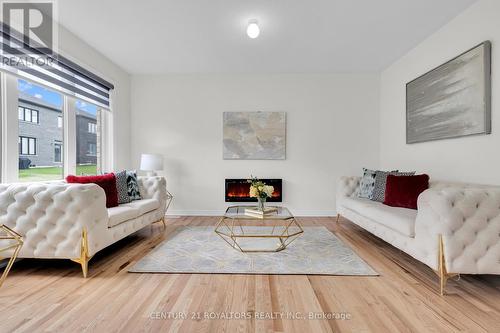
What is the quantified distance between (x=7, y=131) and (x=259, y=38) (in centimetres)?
308

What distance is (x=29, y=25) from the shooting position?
2.95 metres

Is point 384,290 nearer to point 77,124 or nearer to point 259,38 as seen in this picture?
point 259,38

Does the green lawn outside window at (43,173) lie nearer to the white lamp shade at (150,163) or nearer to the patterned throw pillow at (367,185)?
the white lamp shade at (150,163)

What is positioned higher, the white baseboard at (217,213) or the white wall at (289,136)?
the white wall at (289,136)

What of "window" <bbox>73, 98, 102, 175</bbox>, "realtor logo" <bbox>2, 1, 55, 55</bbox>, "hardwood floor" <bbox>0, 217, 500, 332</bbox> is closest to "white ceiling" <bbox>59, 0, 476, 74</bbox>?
"realtor logo" <bbox>2, 1, 55, 55</bbox>

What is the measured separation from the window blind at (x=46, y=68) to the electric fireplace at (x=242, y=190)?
8.46ft

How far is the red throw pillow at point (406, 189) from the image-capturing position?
3.13m

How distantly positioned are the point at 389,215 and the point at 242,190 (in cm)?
276

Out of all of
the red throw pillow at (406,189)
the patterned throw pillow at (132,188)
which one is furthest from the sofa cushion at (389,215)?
the patterned throw pillow at (132,188)

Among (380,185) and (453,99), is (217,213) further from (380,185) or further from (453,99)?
(453,99)

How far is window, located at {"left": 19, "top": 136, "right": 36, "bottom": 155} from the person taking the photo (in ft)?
9.43

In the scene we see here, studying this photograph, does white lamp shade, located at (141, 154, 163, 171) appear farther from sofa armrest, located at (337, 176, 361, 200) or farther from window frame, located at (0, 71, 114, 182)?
sofa armrest, located at (337, 176, 361, 200)

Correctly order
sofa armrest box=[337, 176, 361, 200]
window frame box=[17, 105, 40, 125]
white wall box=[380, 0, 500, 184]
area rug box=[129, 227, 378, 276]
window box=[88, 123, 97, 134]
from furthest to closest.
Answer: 1. sofa armrest box=[337, 176, 361, 200]
2. window box=[88, 123, 97, 134]
3. window frame box=[17, 105, 40, 125]
4. white wall box=[380, 0, 500, 184]
5. area rug box=[129, 227, 378, 276]

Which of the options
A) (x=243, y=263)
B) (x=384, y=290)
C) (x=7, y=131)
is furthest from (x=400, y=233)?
(x=7, y=131)
